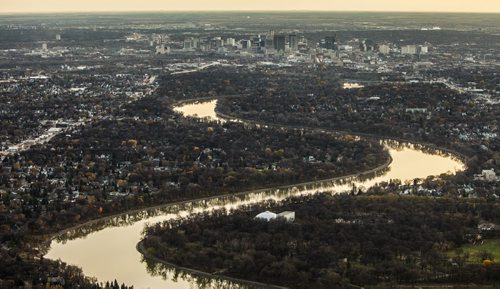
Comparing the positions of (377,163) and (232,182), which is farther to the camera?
(377,163)

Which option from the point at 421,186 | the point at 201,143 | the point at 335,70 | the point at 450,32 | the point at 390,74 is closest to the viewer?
the point at 421,186

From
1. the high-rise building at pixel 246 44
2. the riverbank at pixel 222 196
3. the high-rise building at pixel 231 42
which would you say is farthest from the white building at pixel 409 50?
the riverbank at pixel 222 196

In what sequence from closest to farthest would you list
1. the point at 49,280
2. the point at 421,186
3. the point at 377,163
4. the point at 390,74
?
the point at 49,280
the point at 421,186
the point at 377,163
the point at 390,74

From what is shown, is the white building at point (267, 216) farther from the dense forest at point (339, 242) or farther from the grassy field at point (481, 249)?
the grassy field at point (481, 249)

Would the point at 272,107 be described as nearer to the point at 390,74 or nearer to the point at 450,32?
the point at 390,74

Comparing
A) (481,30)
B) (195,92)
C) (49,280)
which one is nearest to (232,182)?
(49,280)

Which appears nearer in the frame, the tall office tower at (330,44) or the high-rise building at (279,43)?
the high-rise building at (279,43)
